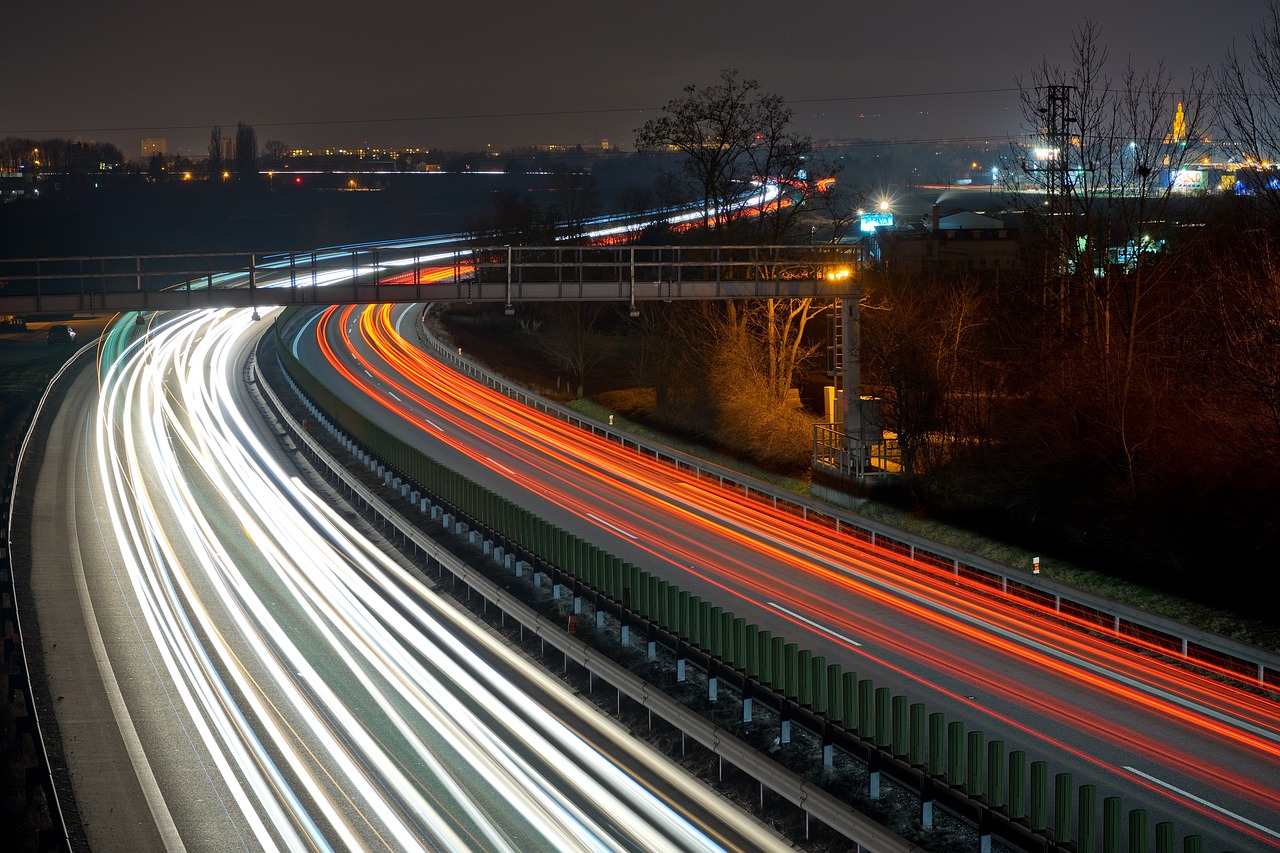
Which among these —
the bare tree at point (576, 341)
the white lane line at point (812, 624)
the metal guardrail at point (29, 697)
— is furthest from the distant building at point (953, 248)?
the white lane line at point (812, 624)

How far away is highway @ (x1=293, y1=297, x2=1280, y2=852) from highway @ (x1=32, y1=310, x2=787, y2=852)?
14.0 feet

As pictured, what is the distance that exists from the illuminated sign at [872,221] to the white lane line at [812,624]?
49.4 m

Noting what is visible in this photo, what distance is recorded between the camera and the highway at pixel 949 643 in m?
13.2

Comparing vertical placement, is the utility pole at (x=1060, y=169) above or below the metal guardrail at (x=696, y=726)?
above

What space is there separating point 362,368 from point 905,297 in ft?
90.6

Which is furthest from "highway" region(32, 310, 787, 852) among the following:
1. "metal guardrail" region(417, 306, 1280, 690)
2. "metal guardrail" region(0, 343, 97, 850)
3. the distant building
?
the distant building

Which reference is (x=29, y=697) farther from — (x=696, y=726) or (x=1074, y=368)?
(x=1074, y=368)

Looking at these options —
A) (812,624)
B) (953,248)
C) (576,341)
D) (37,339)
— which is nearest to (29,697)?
(812,624)

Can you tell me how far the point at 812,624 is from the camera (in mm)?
19109

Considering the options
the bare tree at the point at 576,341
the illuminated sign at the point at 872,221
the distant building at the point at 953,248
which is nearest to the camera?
the bare tree at the point at 576,341

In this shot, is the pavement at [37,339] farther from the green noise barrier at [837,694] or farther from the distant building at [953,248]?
the distant building at [953,248]

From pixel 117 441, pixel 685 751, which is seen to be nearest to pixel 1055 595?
pixel 685 751

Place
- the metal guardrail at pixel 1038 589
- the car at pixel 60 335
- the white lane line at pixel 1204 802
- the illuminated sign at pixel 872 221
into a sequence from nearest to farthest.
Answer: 1. the white lane line at pixel 1204 802
2. the metal guardrail at pixel 1038 589
3. the car at pixel 60 335
4. the illuminated sign at pixel 872 221

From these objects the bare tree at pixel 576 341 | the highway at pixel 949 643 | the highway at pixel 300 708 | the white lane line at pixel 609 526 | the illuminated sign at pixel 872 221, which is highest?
the illuminated sign at pixel 872 221
